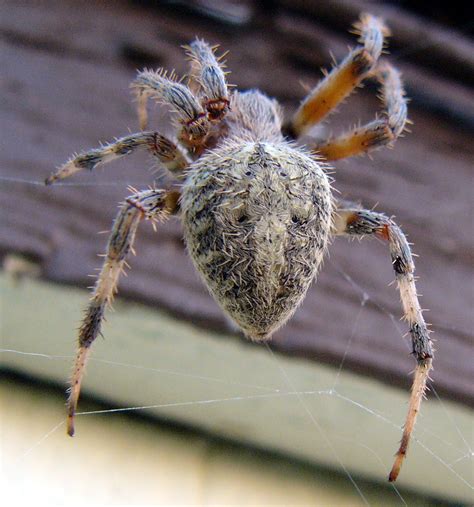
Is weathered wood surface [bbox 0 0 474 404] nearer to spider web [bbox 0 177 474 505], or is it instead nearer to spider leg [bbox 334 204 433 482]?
spider web [bbox 0 177 474 505]

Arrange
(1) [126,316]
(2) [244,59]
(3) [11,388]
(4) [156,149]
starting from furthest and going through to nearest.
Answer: (2) [244,59], (3) [11,388], (1) [126,316], (4) [156,149]

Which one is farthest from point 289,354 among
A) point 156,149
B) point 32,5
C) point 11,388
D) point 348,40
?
point 32,5

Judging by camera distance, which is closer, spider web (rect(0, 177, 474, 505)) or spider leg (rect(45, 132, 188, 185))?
spider leg (rect(45, 132, 188, 185))

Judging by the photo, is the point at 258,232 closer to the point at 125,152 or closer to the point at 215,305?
the point at 125,152

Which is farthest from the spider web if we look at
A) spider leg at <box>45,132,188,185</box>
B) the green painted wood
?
spider leg at <box>45,132,188,185</box>

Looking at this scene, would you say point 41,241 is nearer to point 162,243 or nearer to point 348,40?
point 162,243
